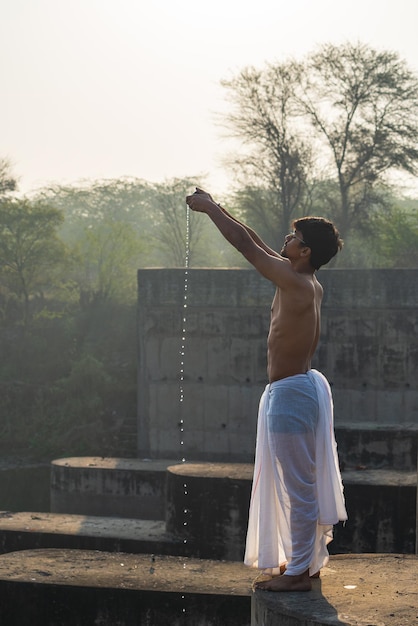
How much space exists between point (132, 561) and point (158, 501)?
5.25m

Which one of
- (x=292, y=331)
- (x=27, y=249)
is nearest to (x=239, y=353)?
(x=27, y=249)

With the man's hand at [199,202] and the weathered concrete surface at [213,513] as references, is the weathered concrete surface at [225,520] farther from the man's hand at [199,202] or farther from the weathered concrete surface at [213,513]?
the man's hand at [199,202]

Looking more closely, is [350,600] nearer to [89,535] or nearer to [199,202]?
[199,202]

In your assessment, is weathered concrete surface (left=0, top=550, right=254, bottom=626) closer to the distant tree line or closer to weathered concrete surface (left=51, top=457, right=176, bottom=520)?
weathered concrete surface (left=51, top=457, right=176, bottom=520)

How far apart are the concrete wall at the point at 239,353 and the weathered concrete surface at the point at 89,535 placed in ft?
26.7

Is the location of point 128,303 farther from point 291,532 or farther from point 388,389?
point 291,532

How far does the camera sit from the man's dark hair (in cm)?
565

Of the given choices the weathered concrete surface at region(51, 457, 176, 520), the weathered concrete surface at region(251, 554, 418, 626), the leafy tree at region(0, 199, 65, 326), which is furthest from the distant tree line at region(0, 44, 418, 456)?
the weathered concrete surface at region(251, 554, 418, 626)

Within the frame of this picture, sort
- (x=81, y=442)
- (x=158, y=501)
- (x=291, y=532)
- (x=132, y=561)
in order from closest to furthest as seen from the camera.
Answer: (x=291, y=532)
(x=132, y=561)
(x=158, y=501)
(x=81, y=442)

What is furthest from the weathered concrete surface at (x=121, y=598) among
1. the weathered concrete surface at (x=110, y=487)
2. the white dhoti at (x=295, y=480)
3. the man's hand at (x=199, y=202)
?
the weathered concrete surface at (x=110, y=487)

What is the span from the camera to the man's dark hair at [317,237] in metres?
5.65

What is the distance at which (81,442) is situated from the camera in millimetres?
24312

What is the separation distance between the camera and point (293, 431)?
5492 mm

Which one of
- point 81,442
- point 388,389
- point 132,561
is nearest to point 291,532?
point 132,561
